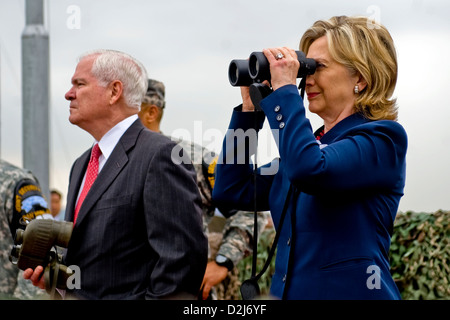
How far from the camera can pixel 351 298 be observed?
228cm

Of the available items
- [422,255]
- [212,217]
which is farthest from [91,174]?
[422,255]

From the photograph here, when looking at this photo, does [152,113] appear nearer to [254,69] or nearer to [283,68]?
[254,69]

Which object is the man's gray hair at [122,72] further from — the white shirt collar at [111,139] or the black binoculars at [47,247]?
the black binoculars at [47,247]

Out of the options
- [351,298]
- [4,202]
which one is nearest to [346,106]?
[351,298]

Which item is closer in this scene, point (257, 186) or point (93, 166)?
point (257, 186)

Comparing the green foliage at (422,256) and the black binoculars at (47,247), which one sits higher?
the black binoculars at (47,247)

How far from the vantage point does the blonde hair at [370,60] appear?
97.0 inches

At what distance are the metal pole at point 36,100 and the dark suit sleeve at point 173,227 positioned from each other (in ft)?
11.1

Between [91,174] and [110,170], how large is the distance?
6.5 inches

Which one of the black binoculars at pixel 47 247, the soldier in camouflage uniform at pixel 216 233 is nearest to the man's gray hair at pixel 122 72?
the black binoculars at pixel 47 247

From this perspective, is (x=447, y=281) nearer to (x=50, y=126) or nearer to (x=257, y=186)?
(x=257, y=186)

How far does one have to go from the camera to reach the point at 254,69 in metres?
2.51

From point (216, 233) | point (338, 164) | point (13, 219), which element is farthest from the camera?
point (216, 233)
